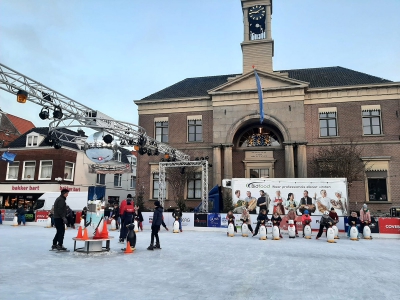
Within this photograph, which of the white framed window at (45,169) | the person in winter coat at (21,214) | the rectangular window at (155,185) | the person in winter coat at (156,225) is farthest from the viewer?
the white framed window at (45,169)

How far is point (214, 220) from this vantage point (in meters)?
21.1

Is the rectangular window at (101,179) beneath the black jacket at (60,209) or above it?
above

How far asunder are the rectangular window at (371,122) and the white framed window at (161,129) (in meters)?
18.6

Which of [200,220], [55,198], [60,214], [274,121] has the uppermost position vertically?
[274,121]

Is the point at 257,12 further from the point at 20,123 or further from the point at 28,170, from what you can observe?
the point at 20,123

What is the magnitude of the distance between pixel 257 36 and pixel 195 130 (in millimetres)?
11301

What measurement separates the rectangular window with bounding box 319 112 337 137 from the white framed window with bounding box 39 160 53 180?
91.8 feet

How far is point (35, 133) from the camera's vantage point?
3556 cm

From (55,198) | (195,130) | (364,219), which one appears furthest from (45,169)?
(364,219)

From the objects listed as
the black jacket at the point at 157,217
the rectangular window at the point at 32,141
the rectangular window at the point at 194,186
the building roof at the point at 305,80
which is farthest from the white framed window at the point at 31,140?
the black jacket at the point at 157,217

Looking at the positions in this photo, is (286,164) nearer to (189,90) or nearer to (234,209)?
(234,209)

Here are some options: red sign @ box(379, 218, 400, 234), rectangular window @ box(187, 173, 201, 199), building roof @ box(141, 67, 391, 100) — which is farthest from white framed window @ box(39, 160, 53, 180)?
red sign @ box(379, 218, 400, 234)

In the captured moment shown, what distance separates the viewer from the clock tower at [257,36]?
1201 inches

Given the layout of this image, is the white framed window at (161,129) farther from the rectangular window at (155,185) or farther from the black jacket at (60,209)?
the black jacket at (60,209)
